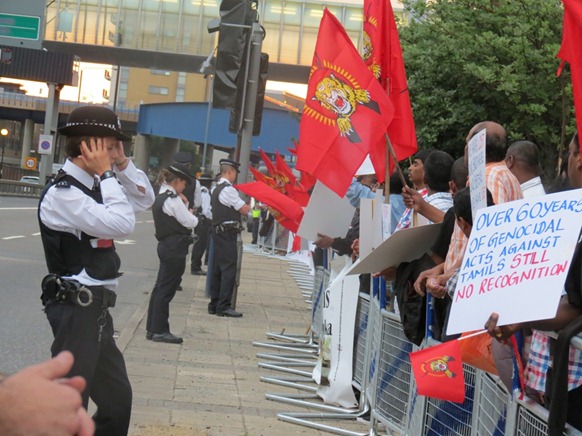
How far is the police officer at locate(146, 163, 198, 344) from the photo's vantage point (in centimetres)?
1106

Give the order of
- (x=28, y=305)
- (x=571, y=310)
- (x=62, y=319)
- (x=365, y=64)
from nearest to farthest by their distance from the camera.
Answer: (x=571, y=310) < (x=62, y=319) < (x=365, y=64) < (x=28, y=305)

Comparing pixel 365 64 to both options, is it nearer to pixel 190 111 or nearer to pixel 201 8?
pixel 201 8

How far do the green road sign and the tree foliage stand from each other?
12.8 m

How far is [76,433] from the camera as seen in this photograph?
1.86 metres

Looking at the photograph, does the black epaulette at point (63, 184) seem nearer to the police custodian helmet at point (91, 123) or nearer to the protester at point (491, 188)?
the police custodian helmet at point (91, 123)

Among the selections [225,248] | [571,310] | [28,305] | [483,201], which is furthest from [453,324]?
[225,248]

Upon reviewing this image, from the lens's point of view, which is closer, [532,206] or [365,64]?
[532,206]

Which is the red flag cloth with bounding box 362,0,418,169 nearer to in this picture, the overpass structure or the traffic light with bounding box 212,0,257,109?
the traffic light with bounding box 212,0,257,109

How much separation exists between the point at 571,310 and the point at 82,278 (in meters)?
2.45

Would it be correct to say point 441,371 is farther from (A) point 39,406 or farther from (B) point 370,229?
(A) point 39,406

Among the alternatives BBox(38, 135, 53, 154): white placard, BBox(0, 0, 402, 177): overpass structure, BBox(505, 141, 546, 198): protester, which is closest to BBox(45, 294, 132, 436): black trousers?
BBox(505, 141, 546, 198): protester

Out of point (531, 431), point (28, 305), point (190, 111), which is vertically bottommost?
point (190, 111)

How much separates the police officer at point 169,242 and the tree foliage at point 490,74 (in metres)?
3.53

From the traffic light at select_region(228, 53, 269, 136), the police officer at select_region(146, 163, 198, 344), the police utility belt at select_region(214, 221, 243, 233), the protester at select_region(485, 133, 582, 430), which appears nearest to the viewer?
the protester at select_region(485, 133, 582, 430)
